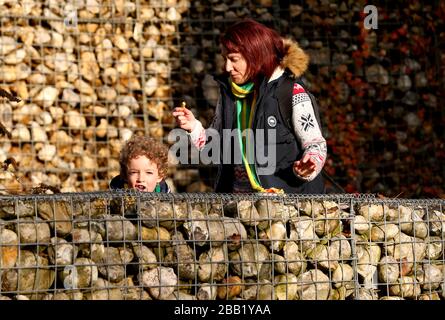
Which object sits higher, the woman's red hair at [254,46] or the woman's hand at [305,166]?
the woman's red hair at [254,46]

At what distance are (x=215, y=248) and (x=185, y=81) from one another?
373 centimetres

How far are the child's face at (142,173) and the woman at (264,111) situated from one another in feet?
0.75

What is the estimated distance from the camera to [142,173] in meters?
5.09

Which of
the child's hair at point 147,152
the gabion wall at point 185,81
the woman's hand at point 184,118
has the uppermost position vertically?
the gabion wall at point 185,81

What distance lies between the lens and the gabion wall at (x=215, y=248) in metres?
4.04

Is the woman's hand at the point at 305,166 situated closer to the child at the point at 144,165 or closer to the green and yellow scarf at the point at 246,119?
the green and yellow scarf at the point at 246,119

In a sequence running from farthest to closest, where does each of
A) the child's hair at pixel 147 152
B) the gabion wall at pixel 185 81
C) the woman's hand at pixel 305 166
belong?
the gabion wall at pixel 185 81 < the child's hair at pixel 147 152 < the woman's hand at pixel 305 166

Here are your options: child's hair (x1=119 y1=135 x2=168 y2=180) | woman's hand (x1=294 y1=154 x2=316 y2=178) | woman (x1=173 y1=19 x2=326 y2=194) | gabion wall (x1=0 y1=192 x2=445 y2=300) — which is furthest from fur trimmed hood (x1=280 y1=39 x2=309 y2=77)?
gabion wall (x1=0 y1=192 x2=445 y2=300)

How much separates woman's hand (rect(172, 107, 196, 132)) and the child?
245 millimetres

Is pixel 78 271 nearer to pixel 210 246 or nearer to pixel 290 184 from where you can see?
pixel 210 246

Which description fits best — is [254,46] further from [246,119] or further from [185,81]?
[185,81]

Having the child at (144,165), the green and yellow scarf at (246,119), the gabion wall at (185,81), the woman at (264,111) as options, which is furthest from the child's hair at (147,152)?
the gabion wall at (185,81)

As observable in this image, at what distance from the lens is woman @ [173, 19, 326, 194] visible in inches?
199

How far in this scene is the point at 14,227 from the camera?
4.03 meters
